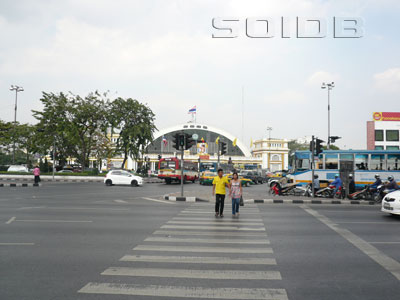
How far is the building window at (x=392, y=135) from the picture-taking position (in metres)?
68.0

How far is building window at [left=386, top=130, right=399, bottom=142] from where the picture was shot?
68000 mm

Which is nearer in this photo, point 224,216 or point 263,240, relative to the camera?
point 263,240

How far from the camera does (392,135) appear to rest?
6806cm

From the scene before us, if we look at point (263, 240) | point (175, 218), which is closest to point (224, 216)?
point (175, 218)

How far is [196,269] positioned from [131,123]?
43.1m

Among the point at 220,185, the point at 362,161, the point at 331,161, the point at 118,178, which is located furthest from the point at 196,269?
the point at 118,178

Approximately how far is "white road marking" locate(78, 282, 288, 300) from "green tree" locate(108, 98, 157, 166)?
41886 mm

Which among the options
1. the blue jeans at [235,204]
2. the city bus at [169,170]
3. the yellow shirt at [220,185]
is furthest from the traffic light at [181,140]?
the city bus at [169,170]

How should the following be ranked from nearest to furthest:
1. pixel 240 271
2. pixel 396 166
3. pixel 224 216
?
pixel 240 271 < pixel 224 216 < pixel 396 166

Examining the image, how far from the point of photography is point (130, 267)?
6.13 m

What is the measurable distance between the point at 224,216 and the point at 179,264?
23.3ft

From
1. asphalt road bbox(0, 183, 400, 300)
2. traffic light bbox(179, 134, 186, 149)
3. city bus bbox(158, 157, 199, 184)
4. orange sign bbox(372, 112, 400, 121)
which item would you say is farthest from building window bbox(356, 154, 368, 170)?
orange sign bbox(372, 112, 400, 121)

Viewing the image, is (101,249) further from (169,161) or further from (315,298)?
(169,161)

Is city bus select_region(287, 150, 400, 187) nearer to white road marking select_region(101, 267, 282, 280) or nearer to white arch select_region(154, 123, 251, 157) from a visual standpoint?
white road marking select_region(101, 267, 282, 280)
